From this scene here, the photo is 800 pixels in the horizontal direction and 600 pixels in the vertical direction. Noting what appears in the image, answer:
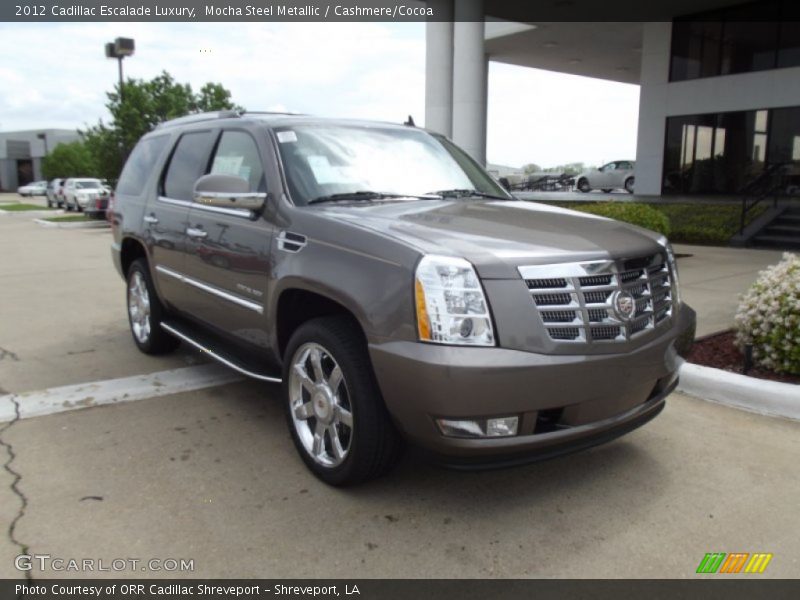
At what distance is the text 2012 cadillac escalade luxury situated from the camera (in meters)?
2.73

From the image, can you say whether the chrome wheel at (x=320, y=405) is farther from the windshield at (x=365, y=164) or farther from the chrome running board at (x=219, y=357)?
the windshield at (x=365, y=164)

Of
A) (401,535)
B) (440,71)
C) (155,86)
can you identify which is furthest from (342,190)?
(155,86)

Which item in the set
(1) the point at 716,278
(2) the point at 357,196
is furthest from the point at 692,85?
(2) the point at 357,196

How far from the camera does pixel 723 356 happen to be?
528cm

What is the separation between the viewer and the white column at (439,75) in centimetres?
1950

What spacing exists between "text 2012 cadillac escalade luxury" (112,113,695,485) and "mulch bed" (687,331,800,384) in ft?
5.31

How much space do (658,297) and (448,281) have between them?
1244mm

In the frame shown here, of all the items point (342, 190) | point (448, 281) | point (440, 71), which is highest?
point (440, 71)

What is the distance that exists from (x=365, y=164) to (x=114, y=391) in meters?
2.54

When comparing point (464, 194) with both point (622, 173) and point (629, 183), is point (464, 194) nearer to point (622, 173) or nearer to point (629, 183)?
point (629, 183)

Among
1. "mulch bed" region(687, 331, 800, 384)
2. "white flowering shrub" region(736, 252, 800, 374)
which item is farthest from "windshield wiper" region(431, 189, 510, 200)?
"white flowering shrub" region(736, 252, 800, 374)

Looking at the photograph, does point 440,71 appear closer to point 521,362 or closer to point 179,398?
point 179,398

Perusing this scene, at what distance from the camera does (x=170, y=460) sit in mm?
3668

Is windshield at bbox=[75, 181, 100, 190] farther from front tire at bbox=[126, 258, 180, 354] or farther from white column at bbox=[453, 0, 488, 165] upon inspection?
front tire at bbox=[126, 258, 180, 354]
